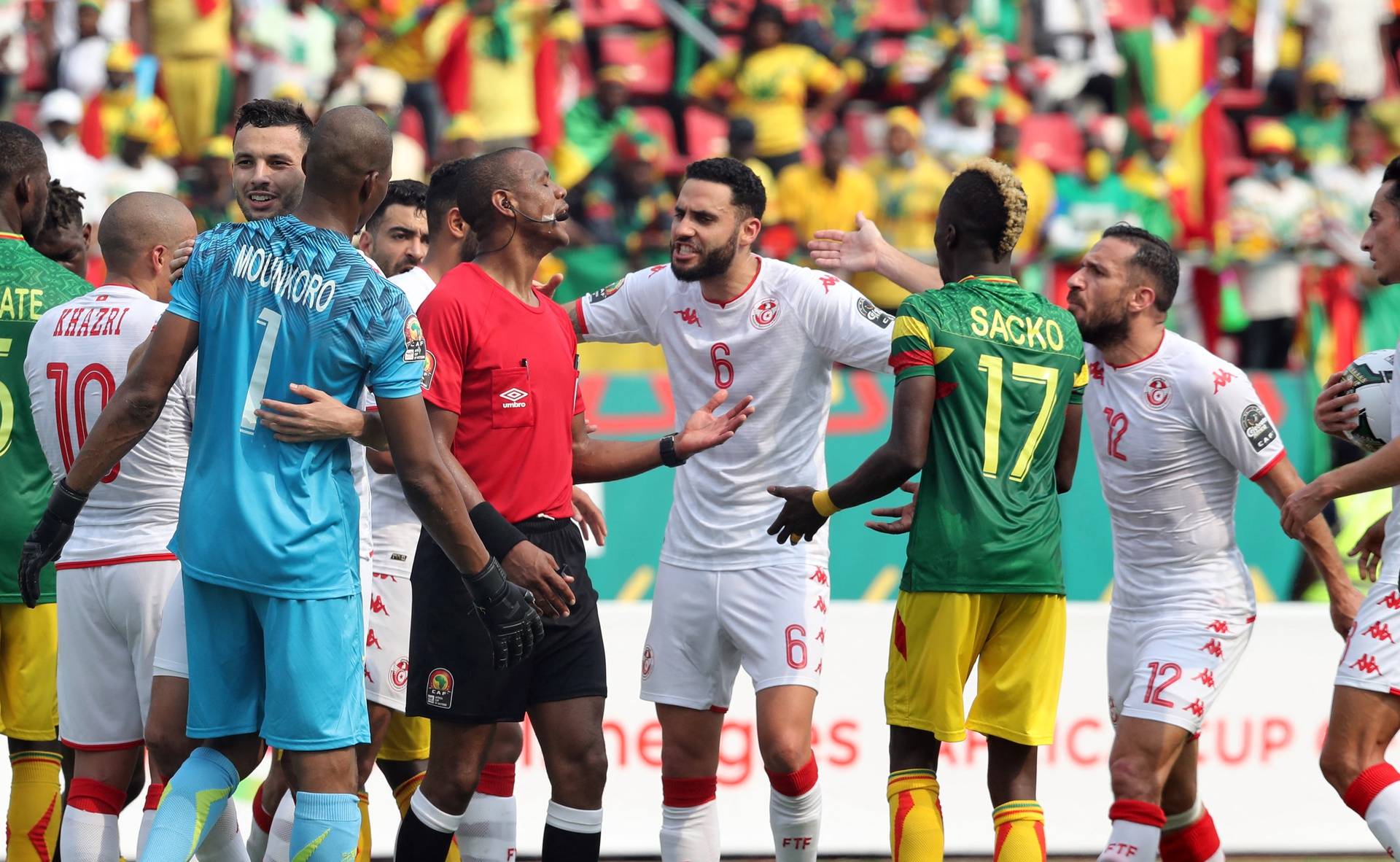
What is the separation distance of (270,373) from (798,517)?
1.96 metres

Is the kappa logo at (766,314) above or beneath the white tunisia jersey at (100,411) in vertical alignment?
above

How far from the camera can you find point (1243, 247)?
46.2 feet

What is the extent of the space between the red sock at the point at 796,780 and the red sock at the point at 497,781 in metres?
0.93

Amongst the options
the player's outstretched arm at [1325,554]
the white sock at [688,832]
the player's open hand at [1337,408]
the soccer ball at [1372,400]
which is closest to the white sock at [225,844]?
the white sock at [688,832]

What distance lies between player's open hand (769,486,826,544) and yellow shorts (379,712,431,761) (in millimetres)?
1698

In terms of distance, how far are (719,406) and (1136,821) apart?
2133 millimetres

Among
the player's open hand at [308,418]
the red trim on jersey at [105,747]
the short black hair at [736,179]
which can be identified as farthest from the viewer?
the short black hair at [736,179]

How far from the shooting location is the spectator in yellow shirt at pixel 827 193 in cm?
1324

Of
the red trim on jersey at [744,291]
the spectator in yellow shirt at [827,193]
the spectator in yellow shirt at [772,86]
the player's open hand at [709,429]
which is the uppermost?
the spectator in yellow shirt at [772,86]

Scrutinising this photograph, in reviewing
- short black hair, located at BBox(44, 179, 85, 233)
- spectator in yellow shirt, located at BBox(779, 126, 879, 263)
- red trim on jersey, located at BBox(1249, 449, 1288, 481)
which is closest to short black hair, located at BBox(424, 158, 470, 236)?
short black hair, located at BBox(44, 179, 85, 233)

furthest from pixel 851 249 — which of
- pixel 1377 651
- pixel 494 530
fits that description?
pixel 1377 651

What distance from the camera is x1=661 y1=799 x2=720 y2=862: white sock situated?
6.22 metres

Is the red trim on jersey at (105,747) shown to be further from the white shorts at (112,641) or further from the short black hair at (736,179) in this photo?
the short black hair at (736,179)

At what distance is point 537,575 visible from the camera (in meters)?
5.04
